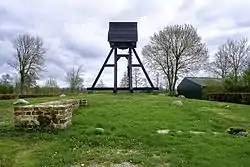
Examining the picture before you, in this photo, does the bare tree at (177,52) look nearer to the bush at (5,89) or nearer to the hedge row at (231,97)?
the hedge row at (231,97)

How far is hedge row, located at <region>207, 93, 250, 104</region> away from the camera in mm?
27786

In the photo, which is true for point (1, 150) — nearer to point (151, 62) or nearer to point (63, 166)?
point (63, 166)

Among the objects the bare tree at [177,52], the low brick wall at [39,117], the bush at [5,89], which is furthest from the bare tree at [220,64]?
the low brick wall at [39,117]

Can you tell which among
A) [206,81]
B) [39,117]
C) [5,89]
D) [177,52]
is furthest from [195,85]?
[39,117]

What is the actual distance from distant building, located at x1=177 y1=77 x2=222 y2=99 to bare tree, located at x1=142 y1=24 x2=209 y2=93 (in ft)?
3.83

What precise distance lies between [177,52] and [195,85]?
18.7 feet

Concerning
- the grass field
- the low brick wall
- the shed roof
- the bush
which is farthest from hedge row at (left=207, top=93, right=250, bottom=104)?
the low brick wall

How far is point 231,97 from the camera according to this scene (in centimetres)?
2888

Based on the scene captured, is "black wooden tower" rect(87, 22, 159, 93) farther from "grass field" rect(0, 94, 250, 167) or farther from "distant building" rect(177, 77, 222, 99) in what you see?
"grass field" rect(0, 94, 250, 167)

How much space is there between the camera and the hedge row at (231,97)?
2779 centimetres

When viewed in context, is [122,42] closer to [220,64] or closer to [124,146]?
[220,64]

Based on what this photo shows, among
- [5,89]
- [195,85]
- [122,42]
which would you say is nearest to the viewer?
[122,42]

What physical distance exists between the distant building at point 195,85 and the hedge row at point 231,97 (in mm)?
3485

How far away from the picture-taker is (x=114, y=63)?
35.5m
